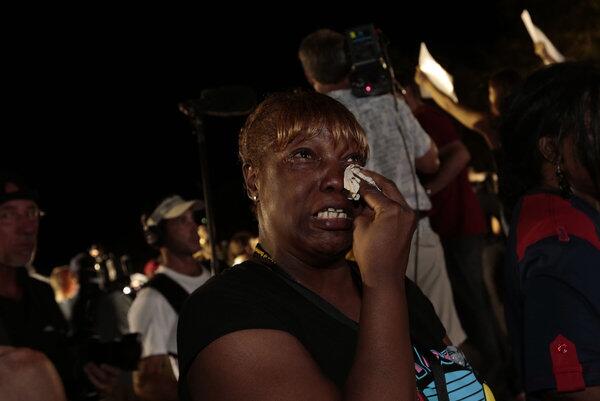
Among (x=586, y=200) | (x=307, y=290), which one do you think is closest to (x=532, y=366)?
(x=586, y=200)

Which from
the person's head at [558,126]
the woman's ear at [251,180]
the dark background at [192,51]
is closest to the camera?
the woman's ear at [251,180]

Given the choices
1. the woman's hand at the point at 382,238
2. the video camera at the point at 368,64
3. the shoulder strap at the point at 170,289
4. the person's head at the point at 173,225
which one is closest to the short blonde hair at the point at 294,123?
the woman's hand at the point at 382,238

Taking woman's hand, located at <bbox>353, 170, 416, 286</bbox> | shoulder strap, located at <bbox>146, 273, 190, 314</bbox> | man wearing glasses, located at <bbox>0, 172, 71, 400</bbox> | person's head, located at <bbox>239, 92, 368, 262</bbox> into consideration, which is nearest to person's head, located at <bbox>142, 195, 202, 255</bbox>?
shoulder strap, located at <bbox>146, 273, 190, 314</bbox>

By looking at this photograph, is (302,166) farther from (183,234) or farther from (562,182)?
(183,234)

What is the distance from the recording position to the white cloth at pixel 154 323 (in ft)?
19.3

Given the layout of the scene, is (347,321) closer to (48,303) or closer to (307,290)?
(307,290)

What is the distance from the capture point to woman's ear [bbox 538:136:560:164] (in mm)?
3373

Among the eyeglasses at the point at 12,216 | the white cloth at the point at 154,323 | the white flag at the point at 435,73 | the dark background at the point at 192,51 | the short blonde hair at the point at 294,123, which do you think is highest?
the dark background at the point at 192,51

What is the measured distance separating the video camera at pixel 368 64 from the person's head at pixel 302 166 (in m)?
2.52

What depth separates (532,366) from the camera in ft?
10.1

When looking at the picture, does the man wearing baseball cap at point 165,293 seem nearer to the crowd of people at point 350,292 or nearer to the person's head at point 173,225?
the person's head at point 173,225

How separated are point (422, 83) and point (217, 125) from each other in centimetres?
1698

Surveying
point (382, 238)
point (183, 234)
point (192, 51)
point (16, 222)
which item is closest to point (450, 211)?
point (183, 234)

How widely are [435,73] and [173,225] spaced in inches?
91.2
